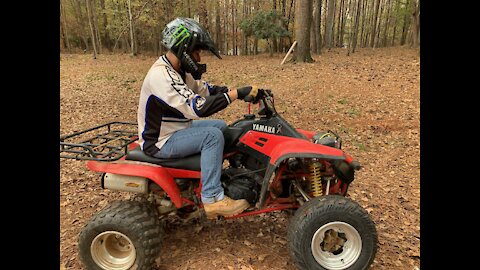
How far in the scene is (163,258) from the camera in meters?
3.22

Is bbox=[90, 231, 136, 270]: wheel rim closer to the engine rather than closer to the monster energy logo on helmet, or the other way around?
the engine

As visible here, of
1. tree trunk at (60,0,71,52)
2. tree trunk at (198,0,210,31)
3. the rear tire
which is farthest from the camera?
tree trunk at (60,0,71,52)

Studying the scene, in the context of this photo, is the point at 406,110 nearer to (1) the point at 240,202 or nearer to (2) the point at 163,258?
(1) the point at 240,202

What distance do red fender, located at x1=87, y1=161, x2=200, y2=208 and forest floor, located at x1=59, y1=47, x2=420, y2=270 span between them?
0.72 meters

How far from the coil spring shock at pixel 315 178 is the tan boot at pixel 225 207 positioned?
0.65 metres

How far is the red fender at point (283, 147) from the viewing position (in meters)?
2.78

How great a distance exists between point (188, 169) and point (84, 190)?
247 centimetres

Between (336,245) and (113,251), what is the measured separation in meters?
1.99

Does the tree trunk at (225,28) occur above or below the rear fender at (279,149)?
above

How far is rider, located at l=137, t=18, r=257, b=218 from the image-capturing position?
2.80 metres

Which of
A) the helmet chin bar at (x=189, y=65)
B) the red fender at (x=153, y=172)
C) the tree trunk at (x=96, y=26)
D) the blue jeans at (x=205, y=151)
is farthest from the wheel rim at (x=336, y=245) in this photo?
the tree trunk at (x=96, y=26)

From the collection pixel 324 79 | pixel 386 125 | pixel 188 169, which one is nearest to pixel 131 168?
pixel 188 169

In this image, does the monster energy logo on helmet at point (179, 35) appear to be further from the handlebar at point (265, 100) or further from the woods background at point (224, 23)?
the woods background at point (224, 23)

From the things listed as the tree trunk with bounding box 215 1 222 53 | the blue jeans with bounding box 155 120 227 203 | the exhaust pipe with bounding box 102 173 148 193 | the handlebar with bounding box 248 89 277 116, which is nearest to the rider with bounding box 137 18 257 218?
the blue jeans with bounding box 155 120 227 203
